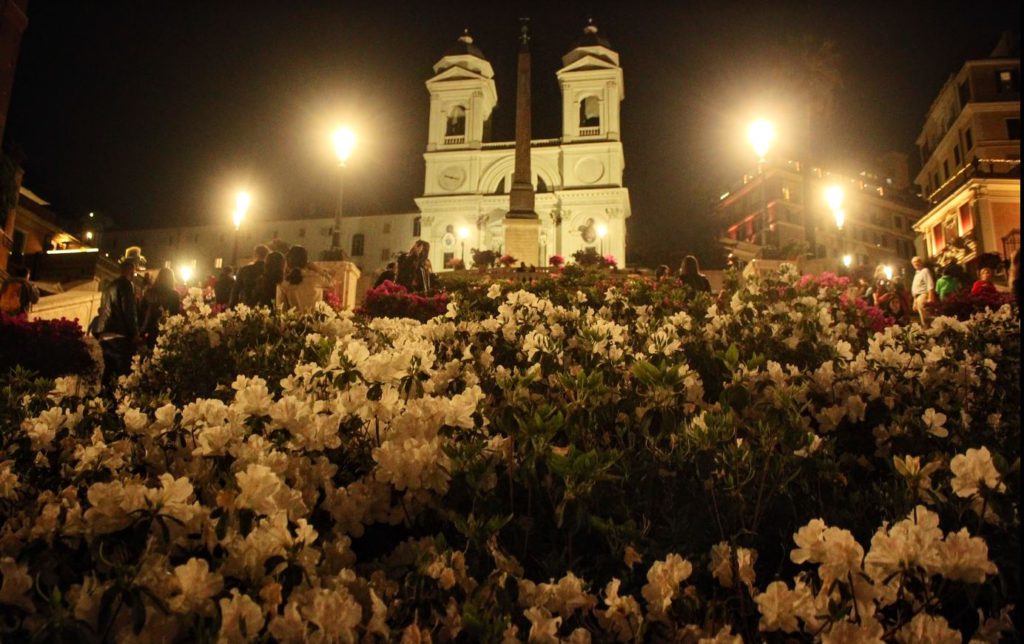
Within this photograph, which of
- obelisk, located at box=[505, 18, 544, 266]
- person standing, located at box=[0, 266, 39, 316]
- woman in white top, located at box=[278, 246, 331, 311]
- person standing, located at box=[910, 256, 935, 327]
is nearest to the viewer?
woman in white top, located at box=[278, 246, 331, 311]

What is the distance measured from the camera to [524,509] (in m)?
3.07

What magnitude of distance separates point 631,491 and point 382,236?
80.2m

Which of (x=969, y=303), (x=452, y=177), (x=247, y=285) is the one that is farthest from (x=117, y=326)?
(x=452, y=177)

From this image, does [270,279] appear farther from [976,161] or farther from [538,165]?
[538,165]

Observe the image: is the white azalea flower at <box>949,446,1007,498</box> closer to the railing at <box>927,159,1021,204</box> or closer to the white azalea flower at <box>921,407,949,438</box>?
the white azalea flower at <box>921,407,949,438</box>

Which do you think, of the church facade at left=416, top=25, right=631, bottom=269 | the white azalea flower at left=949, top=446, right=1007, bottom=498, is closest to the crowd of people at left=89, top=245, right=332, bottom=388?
the white azalea flower at left=949, top=446, right=1007, bottom=498

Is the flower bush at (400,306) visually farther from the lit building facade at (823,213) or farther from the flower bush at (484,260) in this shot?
the lit building facade at (823,213)

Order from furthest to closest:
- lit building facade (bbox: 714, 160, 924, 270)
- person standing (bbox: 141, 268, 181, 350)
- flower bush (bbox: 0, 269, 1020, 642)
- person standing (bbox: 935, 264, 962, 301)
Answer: lit building facade (bbox: 714, 160, 924, 270)
person standing (bbox: 935, 264, 962, 301)
person standing (bbox: 141, 268, 181, 350)
flower bush (bbox: 0, 269, 1020, 642)

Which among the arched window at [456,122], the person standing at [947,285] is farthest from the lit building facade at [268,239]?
the person standing at [947,285]

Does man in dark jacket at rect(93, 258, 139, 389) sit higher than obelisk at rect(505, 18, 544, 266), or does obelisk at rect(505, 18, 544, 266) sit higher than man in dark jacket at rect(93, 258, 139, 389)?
obelisk at rect(505, 18, 544, 266)

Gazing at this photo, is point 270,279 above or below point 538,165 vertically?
below

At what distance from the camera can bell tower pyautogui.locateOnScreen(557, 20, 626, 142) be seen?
69.9m

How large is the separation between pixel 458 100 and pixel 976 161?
160ft

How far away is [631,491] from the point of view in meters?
3.32
